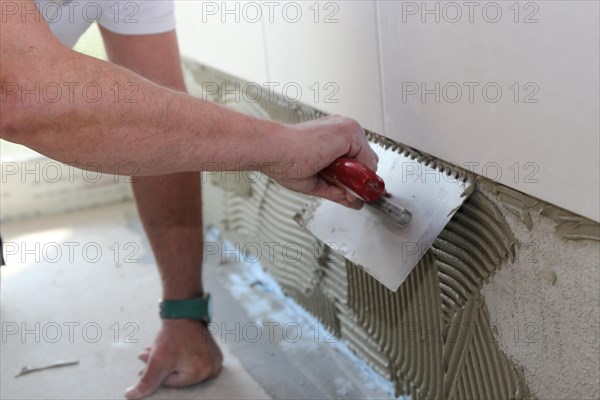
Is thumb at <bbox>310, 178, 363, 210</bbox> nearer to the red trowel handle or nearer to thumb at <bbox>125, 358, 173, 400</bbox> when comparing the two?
the red trowel handle

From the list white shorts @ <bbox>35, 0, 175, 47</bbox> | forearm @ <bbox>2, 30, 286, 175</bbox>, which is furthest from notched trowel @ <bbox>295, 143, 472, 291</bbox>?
white shorts @ <bbox>35, 0, 175, 47</bbox>

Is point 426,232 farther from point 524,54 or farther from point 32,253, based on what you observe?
point 32,253

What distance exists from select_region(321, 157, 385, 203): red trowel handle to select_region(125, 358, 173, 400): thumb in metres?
0.63

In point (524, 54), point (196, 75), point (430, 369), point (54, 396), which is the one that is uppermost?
point (524, 54)

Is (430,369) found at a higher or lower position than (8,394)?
higher

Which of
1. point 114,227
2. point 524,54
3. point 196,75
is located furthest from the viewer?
point 114,227

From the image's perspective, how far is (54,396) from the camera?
5.26ft

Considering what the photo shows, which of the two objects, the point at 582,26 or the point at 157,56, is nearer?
the point at 582,26

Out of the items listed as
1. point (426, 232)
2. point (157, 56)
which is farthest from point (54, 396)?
point (426, 232)

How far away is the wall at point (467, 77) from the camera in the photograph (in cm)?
91

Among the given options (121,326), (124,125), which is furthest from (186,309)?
(124,125)

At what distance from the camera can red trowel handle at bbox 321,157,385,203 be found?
115cm

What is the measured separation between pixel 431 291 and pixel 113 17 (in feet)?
2.53

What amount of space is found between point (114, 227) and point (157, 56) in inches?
36.3
